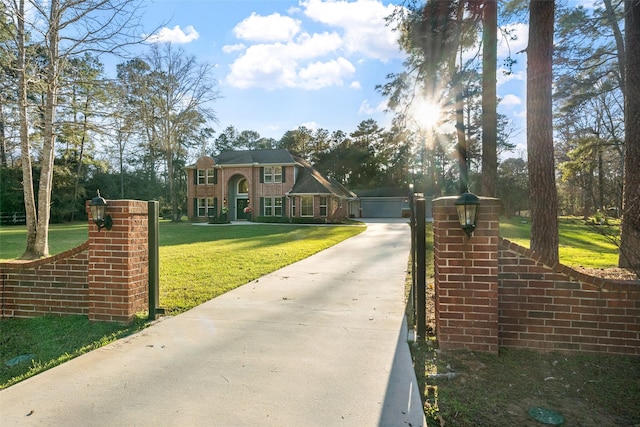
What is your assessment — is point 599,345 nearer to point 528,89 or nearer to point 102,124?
point 528,89

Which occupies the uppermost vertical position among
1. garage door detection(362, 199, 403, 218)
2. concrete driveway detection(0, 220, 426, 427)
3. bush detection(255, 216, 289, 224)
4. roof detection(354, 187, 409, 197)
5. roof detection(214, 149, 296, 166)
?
roof detection(214, 149, 296, 166)

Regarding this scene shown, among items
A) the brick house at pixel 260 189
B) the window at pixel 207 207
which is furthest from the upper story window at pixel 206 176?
the window at pixel 207 207

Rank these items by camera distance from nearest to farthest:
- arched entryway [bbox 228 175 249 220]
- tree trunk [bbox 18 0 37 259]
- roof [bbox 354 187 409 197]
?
1. tree trunk [bbox 18 0 37 259]
2. arched entryway [bbox 228 175 249 220]
3. roof [bbox 354 187 409 197]

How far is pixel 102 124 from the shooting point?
27.3 ft

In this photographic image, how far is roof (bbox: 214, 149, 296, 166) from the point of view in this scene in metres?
27.8

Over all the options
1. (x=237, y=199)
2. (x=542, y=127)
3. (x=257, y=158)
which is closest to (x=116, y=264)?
(x=542, y=127)

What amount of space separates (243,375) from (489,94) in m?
7.60

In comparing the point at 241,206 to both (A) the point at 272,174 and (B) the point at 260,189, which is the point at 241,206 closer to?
(B) the point at 260,189

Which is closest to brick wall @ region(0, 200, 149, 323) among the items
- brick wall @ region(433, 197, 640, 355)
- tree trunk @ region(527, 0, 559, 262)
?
brick wall @ region(433, 197, 640, 355)

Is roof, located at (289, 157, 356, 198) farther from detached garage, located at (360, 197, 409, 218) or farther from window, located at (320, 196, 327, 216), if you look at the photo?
detached garage, located at (360, 197, 409, 218)

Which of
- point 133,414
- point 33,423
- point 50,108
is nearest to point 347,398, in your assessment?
point 133,414

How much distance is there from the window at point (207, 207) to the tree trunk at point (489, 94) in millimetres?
24052

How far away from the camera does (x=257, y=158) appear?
28969 millimetres

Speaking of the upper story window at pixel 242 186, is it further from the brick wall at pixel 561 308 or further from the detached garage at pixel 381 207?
the brick wall at pixel 561 308
